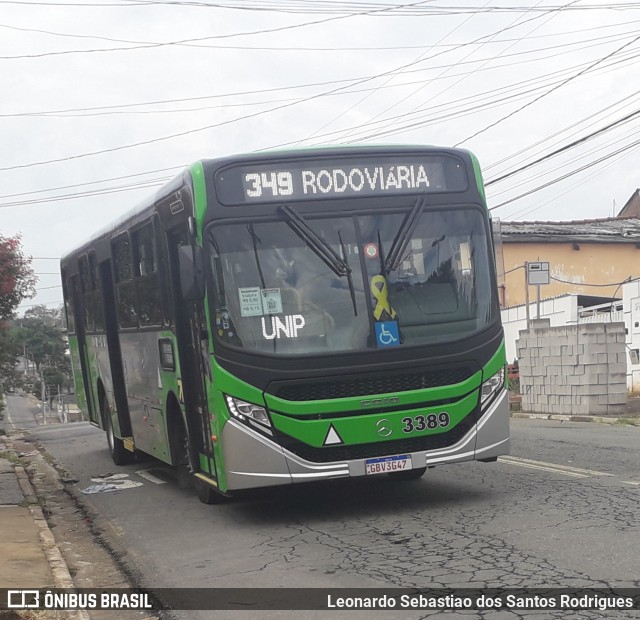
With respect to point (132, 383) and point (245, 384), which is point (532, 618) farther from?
point (132, 383)

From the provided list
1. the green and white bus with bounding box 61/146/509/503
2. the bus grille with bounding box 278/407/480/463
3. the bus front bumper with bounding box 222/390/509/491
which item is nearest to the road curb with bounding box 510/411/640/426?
the green and white bus with bounding box 61/146/509/503

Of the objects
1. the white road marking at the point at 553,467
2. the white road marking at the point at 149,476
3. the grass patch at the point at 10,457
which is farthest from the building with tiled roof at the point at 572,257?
the white road marking at the point at 553,467

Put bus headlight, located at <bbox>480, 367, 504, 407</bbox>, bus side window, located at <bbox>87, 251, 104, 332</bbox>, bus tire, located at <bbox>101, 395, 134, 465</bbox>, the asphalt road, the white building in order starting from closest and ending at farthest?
the asphalt road → bus headlight, located at <bbox>480, 367, 504, 407</bbox> → bus side window, located at <bbox>87, 251, 104, 332</bbox> → bus tire, located at <bbox>101, 395, 134, 465</bbox> → the white building

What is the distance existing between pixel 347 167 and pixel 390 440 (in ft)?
8.41

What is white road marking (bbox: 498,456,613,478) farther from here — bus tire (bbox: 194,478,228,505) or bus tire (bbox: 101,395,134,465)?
bus tire (bbox: 101,395,134,465)

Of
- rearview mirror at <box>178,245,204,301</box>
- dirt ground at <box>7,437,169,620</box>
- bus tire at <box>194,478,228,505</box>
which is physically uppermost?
rearview mirror at <box>178,245,204,301</box>

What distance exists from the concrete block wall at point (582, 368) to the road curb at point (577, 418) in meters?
0.29

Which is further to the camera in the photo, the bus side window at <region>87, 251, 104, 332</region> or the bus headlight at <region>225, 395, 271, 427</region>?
Answer: the bus side window at <region>87, 251, 104, 332</region>

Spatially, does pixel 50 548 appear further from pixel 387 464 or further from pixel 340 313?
pixel 340 313

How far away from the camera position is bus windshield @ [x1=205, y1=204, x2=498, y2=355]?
8.63 m

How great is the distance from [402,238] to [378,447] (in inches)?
75.4

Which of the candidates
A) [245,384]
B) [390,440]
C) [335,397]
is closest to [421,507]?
[390,440]

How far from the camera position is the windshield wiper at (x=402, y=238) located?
884cm

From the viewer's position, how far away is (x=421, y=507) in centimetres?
929
